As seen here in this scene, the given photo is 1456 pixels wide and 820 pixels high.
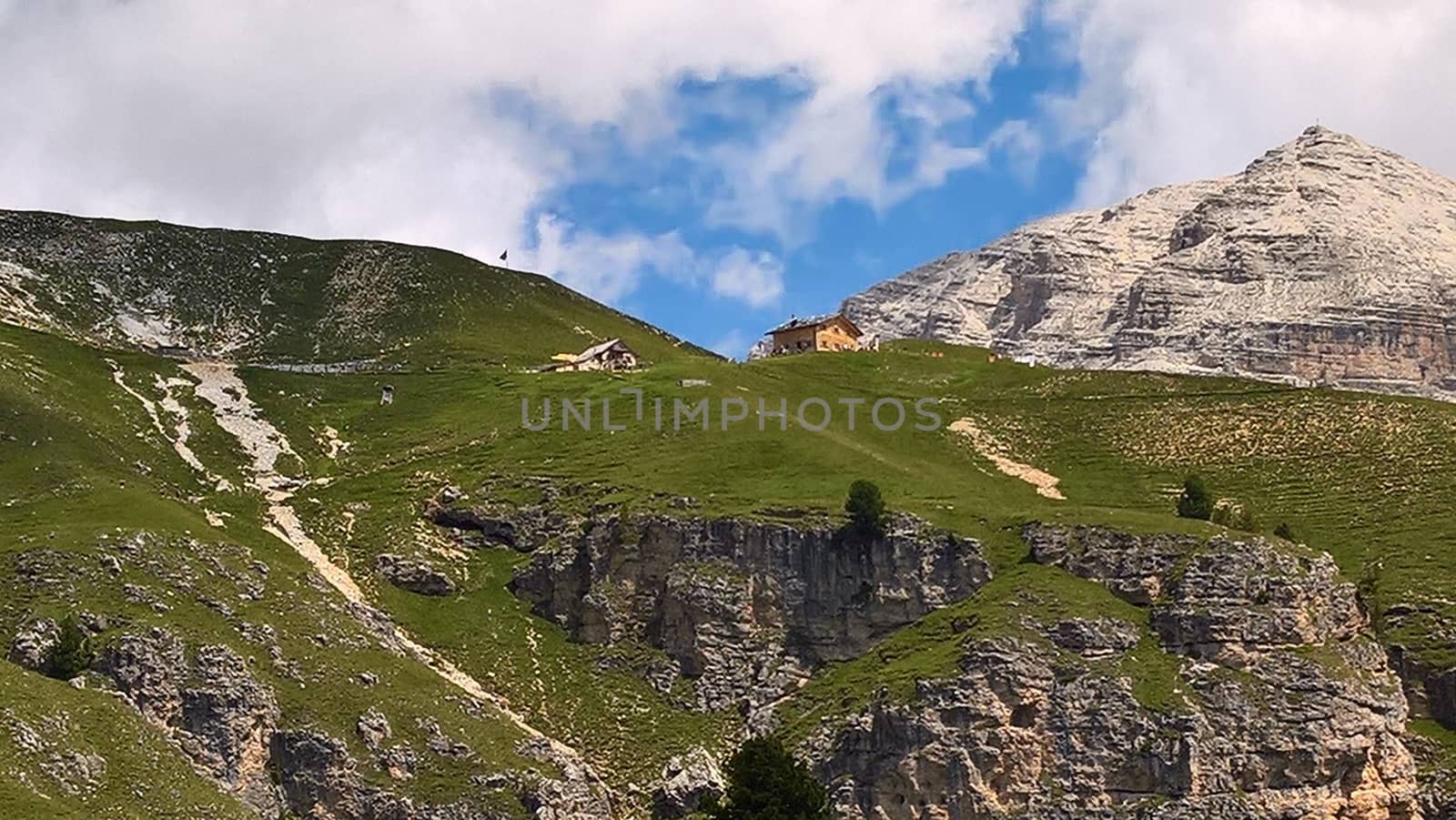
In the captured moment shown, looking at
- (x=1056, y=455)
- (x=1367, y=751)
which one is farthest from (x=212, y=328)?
(x=1367, y=751)

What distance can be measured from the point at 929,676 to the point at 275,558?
1566 inches

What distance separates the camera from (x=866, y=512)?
12925cm

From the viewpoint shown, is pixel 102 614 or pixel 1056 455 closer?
pixel 102 614

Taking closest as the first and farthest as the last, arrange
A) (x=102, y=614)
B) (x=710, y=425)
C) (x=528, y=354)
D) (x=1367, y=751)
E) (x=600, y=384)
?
(x=102, y=614) → (x=1367, y=751) → (x=710, y=425) → (x=600, y=384) → (x=528, y=354)

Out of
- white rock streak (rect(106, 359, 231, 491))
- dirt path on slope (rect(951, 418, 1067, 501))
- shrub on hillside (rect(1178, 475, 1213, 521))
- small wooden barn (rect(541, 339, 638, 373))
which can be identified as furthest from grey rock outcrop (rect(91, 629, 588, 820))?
small wooden barn (rect(541, 339, 638, 373))

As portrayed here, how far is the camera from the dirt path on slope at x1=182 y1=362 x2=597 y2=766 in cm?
11950

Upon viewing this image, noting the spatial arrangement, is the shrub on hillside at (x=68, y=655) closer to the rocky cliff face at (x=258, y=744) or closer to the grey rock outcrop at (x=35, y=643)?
the grey rock outcrop at (x=35, y=643)

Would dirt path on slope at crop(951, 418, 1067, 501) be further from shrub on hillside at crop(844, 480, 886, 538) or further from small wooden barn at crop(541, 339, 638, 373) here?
small wooden barn at crop(541, 339, 638, 373)

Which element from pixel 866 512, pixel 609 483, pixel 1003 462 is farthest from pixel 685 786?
pixel 1003 462

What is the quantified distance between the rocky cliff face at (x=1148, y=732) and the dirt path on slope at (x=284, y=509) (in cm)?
1903

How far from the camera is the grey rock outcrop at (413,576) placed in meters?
131

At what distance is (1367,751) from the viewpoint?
115438 mm

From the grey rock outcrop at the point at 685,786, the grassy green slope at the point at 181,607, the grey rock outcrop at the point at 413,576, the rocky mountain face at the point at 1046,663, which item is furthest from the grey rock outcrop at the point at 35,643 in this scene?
the rocky mountain face at the point at 1046,663

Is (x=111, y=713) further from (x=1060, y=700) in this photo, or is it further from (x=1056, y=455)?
(x=1056, y=455)
